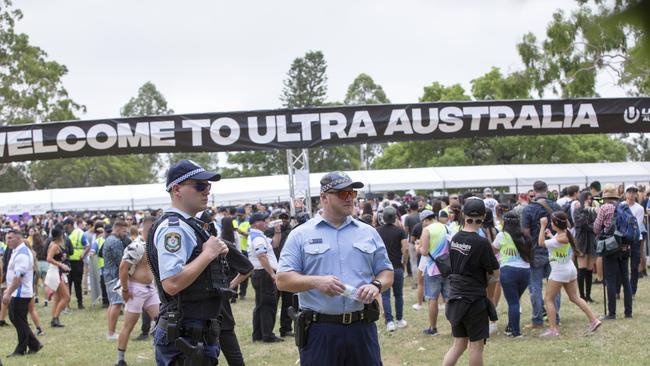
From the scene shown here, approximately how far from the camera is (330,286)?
4.28 m

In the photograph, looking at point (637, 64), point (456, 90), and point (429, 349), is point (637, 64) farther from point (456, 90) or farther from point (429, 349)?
point (456, 90)

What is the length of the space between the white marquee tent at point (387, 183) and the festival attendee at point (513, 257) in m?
20.0

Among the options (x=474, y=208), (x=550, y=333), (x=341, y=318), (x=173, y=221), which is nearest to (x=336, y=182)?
(x=341, y=318)

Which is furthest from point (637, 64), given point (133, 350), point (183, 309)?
point (133, 350)

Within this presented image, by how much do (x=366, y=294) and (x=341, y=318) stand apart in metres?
0.26

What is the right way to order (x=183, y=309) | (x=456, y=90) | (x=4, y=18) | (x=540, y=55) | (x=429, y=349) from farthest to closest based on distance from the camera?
(x=456, y=90) < (x=4, y=18) < (x=429, y=349) < (x=183, y=309) < (x=540, y=55)

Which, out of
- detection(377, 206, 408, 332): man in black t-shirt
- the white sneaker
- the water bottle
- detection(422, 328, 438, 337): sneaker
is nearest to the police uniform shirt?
detection(377, 206, 408, 332): man in black t-shirt

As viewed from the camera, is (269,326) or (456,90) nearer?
(269,326)

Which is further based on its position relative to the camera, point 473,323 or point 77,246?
point 77,246

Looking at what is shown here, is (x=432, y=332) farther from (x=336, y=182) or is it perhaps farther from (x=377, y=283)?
(x=336, y=182)

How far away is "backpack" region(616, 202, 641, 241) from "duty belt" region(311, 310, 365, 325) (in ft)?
22.9

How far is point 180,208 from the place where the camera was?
14.1ft

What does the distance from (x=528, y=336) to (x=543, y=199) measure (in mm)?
1903

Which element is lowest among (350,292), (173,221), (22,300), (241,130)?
(22,300)
